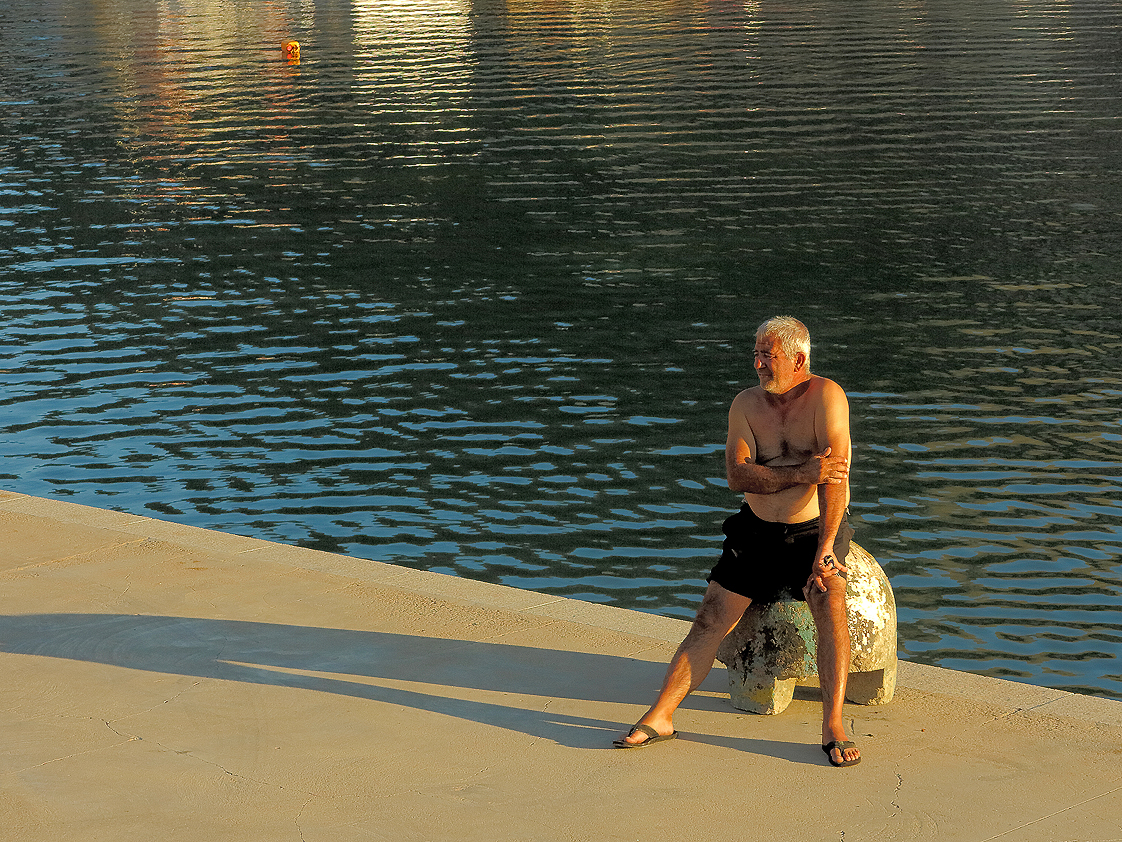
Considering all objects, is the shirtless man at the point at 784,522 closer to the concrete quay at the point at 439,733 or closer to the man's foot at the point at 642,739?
the man's foot at the point at 642,739

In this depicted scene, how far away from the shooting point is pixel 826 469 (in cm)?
675

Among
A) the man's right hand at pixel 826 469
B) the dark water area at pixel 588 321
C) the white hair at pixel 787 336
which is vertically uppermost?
the white hair at pixel 787 336

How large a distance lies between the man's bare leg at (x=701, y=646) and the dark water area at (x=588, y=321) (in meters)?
3.50

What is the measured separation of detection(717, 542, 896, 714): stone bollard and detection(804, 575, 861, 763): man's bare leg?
0.73 ft

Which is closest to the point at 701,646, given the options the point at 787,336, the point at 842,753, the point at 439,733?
the point at 842,753

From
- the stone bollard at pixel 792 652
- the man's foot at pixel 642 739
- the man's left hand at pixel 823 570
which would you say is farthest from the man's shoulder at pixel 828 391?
the man's foot at pixel 642 739

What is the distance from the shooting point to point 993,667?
9.91m

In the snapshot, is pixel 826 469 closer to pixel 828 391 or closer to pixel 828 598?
pixel 828 391

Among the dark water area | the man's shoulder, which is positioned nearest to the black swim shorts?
the man's shoulder

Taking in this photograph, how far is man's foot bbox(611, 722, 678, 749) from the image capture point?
6.79 meters

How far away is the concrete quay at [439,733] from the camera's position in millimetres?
6129

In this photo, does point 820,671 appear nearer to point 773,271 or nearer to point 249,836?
point 249,836

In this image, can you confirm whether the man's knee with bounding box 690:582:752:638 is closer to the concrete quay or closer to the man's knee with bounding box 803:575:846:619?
the man's knee with bounding box 803:575:846:619

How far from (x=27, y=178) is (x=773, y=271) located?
17.9 m
